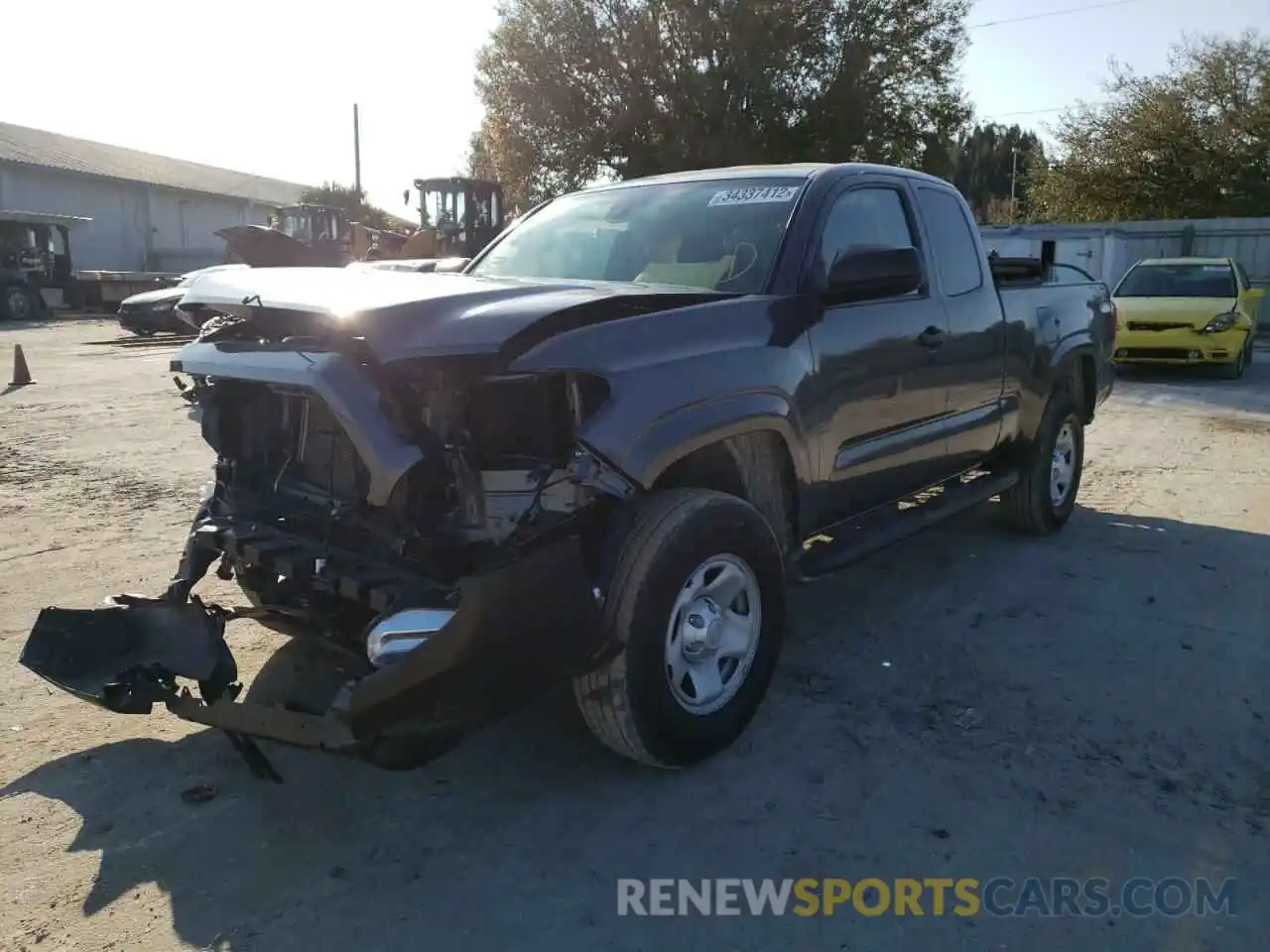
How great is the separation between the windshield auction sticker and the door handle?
87 centimetres

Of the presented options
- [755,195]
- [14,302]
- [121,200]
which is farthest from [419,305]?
[121,200]

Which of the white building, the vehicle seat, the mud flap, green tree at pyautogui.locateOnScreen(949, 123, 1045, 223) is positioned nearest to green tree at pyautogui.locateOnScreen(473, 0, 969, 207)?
the white building

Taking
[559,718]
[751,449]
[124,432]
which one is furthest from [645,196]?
[124,432]

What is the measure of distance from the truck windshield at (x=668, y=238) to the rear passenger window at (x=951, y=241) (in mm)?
1021

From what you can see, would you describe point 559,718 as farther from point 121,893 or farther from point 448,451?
point 121,893

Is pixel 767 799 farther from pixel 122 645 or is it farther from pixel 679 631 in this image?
pixel 122 645

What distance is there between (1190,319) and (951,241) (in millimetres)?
10543

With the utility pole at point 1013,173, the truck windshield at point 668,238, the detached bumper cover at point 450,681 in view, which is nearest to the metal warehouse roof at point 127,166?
the utility pole at point 1013,173

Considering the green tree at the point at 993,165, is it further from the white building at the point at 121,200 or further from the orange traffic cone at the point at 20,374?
the orange traffic cone at the point at 20,374

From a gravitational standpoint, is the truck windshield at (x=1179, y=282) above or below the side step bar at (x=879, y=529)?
above

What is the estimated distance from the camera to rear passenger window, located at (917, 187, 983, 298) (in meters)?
4.93

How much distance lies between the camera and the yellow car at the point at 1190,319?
13.8m

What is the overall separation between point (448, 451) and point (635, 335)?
26.4 inches

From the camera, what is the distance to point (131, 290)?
97.2ft
